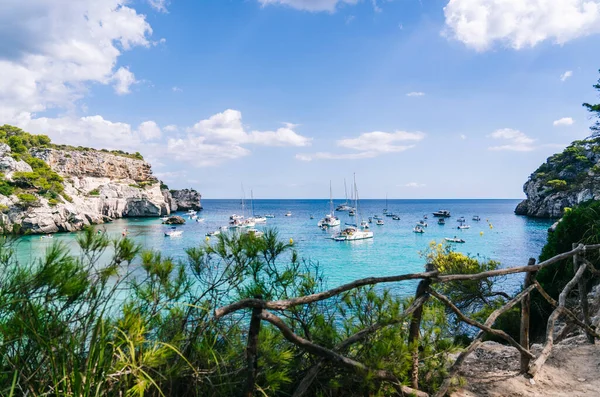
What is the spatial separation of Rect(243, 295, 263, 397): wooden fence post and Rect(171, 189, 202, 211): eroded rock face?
278ft

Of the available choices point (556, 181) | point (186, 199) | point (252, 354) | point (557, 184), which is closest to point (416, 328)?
point (252, 354)

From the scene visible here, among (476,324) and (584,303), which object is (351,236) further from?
(476,324)

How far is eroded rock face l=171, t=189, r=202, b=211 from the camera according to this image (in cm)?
8275

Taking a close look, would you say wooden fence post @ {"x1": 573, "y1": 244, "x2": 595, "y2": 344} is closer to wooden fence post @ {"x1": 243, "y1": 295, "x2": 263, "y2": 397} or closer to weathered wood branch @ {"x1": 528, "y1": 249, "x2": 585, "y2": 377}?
weathered wood branch @ {"x1": 528, "y1": 249, "x2": 585, "y2": 377}

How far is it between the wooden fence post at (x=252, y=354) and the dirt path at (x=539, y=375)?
1.64 metres

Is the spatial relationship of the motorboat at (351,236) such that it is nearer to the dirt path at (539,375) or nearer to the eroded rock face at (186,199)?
the dirt path at (539,375)

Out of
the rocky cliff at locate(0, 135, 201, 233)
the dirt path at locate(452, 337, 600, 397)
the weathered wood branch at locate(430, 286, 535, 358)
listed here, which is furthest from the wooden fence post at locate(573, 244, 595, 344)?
the rocky cliff at locate(0, 135, 201, 233)

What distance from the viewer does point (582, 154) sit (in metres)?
46.3

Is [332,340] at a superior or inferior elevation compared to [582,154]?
inferior

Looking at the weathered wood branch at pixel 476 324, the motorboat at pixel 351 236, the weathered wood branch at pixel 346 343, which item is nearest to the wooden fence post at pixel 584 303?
the weathered wood branch at pixel 476 324

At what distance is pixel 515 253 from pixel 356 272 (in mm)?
15370

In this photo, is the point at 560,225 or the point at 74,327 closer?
the point at 74,327

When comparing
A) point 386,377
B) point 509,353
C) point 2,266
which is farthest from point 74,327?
point 509,353

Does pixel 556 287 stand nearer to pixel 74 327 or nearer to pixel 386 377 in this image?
pixel 386 377
